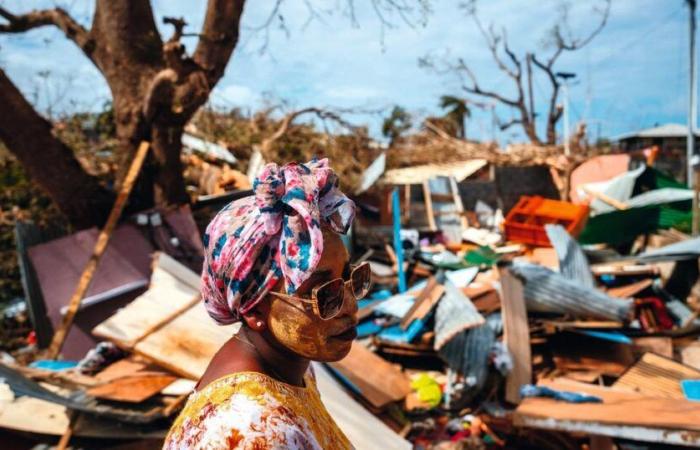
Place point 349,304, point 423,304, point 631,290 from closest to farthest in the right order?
point 349,304 < point 423,304 < point 631,290

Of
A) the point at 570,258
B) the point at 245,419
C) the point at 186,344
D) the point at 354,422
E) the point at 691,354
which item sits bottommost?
the point at 691,354

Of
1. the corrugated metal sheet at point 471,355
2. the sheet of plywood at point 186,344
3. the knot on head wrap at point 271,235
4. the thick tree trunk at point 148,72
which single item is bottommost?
the corrugated metal sheet at point 471,355

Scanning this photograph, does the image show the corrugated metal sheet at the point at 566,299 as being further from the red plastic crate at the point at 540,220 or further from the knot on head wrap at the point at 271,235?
the knot on head wrap at the point at 271,235

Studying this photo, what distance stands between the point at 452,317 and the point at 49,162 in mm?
4885

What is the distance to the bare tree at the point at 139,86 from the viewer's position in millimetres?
6430

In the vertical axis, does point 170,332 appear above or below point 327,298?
below

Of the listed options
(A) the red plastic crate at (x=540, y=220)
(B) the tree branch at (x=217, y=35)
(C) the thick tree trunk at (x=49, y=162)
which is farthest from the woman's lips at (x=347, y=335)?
(A) the red plastic crate at (x=540, y=220)

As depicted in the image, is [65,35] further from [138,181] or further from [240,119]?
[240,119]

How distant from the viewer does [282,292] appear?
4.74 ft

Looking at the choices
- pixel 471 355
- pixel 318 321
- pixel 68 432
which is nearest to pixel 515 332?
pixel 471 355

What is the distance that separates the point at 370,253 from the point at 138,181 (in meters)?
4.32

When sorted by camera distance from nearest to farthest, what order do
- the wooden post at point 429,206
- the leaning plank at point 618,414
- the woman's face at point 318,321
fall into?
the woman's face at point 318,321 < the leaning plank at point 618,414 < the wooden post at point 429,206

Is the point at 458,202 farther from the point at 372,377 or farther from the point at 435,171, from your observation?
the point at 372,377

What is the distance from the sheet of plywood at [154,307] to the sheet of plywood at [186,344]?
10cm
